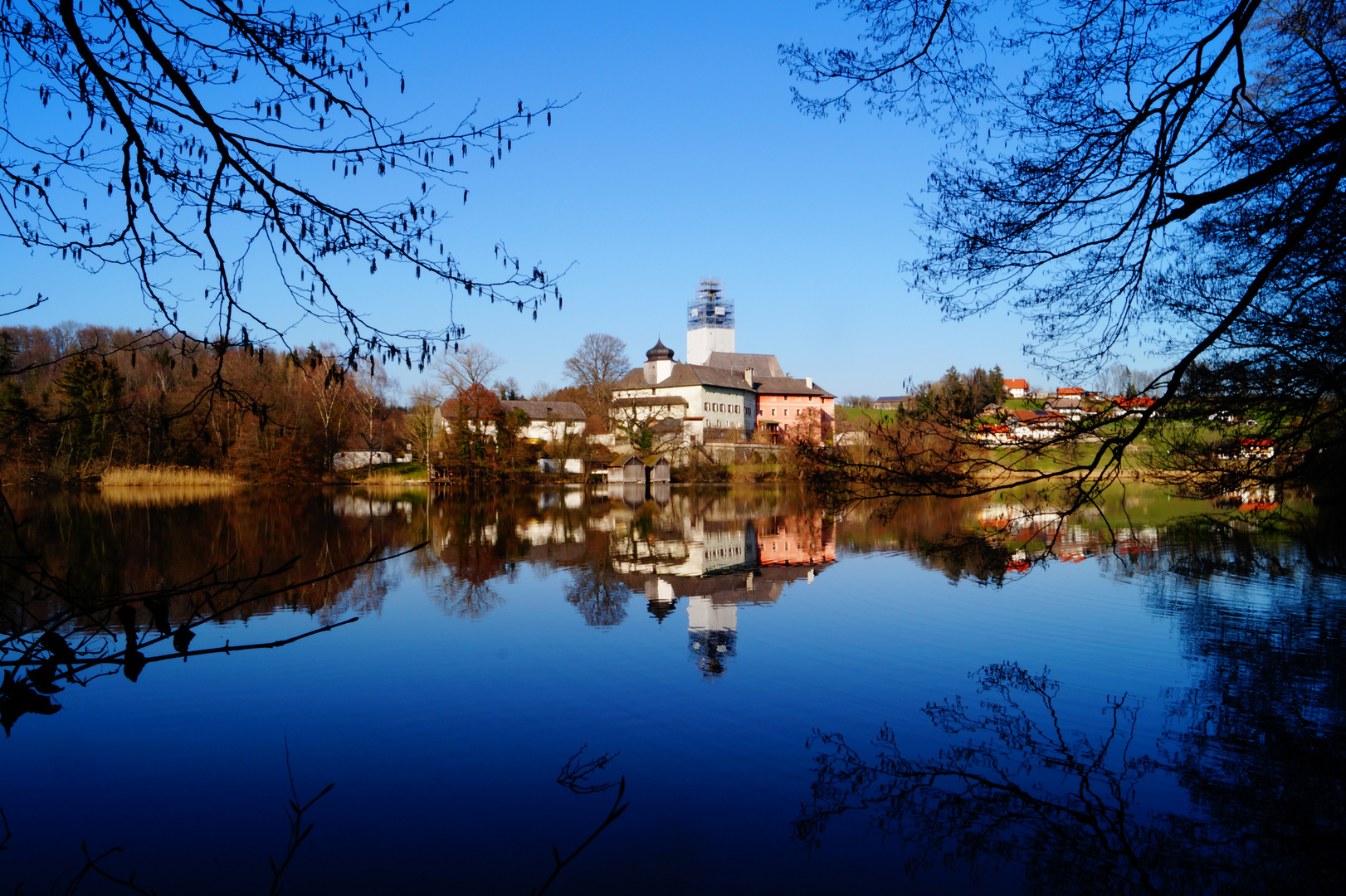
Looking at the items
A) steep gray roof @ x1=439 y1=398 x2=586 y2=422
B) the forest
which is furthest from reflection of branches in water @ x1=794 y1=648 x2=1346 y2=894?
steep gray roof @ x1=439 y1=398 x2=586 y2=422

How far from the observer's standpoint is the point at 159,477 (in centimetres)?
4072

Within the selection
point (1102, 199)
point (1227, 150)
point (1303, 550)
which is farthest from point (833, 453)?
point (1303, 550)

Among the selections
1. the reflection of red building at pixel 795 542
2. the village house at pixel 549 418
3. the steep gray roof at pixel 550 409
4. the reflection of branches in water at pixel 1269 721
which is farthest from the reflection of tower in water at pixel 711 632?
the steep gray roof at pixel 550 409

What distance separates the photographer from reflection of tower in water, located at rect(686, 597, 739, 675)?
9.37m

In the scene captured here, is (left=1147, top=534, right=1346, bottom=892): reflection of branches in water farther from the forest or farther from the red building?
the red building

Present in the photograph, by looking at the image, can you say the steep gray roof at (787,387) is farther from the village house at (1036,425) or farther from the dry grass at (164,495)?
the village house at (1036,425)

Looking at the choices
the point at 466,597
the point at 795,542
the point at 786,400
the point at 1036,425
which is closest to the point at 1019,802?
the point at 1036,425

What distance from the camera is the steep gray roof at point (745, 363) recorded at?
3738 inches

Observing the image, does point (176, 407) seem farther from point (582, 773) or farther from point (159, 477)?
point (582, 773)

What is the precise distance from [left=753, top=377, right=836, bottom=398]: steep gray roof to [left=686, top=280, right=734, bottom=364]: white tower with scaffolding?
35.4 feet

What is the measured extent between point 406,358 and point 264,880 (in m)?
3.41

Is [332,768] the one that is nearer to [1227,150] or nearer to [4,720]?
[4,720]

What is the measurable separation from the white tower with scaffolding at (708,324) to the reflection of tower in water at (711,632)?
88405 millimetres

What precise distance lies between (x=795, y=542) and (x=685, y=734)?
1493cm
